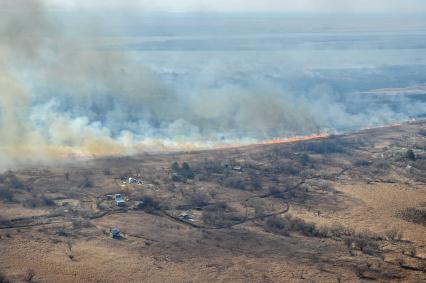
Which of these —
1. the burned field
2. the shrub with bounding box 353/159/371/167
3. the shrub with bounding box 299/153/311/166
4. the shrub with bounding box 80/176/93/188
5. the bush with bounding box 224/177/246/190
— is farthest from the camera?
the shrub with bounding box 299/153/311/166

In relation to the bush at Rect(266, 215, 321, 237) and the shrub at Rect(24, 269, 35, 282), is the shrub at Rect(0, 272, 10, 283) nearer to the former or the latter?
the shrub at Rect(24, 269, 35, 282)

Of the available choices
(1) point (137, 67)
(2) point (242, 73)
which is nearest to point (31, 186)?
(1) point (137, 67)

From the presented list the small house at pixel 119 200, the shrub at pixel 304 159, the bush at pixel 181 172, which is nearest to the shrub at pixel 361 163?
the shrub at pixel 304 159

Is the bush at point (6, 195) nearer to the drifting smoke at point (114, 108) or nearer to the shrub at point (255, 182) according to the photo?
the drifting smoke at point (114, 108)

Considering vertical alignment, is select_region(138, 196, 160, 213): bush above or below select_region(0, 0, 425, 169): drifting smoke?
below

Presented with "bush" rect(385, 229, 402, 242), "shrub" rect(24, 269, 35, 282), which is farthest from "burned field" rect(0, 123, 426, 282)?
"bush" rect(385, 229, 402, 242)

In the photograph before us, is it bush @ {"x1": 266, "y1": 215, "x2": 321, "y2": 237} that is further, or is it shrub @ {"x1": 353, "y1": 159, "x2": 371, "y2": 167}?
shrub @ {"x1": 353, "y1": 159, "x2": 371, "y2": 167}
